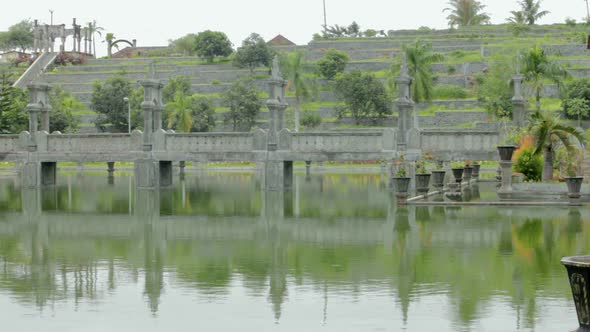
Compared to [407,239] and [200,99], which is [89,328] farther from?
[200,99]

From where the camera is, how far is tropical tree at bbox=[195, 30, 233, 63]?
105125mm

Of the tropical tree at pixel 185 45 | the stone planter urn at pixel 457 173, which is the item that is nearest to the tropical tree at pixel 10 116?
the stone planter urn at pixel 457 173

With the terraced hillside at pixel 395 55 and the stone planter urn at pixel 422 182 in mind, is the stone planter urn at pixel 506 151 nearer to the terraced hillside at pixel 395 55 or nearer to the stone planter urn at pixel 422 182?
the stone planter urn at pixel 422 182

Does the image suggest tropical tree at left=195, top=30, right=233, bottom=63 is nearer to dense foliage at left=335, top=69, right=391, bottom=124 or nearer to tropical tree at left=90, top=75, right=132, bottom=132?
tropical tree at left=90, top=75, right=132, bottom=132

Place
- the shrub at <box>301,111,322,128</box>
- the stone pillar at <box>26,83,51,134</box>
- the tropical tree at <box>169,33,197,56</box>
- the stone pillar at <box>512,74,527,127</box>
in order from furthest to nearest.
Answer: the tropical tree at <box>169,33,197,56</box> → the shrub at <box>301,111,322,128</box> → the stone pillar at <box>26,83,51,134</box> → the stone pillar at <box>512,74,527,127</box>

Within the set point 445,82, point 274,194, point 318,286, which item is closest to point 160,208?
point 274,194

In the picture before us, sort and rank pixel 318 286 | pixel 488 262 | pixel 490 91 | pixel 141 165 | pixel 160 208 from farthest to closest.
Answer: pixel 490 91, pixel 141 165, pixel 160 208, pixel 488 262, pixel 318 286

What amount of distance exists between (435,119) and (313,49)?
93.1 feet

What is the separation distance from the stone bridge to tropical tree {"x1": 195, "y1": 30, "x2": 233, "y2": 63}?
64.4 meters

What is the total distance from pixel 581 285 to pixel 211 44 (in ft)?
322

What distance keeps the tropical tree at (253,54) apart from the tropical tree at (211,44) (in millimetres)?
5959

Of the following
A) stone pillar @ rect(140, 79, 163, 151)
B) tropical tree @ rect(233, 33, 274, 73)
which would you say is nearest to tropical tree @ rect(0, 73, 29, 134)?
stone pillar @ rect(140, 79, 163, 151)

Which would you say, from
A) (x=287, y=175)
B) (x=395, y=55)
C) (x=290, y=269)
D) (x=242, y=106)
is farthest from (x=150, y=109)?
(x=395, y=55)

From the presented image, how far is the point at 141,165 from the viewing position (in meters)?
38.5
